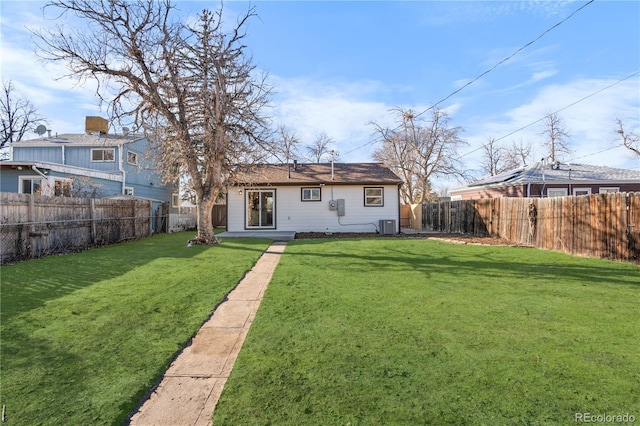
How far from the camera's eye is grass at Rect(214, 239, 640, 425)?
2365mm

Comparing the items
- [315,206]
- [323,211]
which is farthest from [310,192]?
[323,211]

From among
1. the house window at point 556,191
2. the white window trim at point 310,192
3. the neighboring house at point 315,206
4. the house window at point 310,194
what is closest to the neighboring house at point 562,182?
the house window at point 556,191

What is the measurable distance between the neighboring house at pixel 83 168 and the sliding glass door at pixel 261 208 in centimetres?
516

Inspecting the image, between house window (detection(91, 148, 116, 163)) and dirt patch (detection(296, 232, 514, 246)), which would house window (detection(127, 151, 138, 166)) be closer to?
house window (detection(91, 148, 116, 163))

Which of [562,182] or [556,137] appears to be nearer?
[562,182]

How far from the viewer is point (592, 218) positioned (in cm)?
910

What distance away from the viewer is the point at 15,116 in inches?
1206

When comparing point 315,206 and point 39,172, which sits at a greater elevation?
point 39,172

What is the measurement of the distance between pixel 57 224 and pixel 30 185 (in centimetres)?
724

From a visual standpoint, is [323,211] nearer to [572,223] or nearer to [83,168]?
[572,223]

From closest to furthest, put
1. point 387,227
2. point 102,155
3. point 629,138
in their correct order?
1. point 387,227
2. point 102,155
3. point 629,138

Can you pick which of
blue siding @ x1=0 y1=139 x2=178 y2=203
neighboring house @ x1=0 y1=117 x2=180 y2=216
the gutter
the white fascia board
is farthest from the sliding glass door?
the gutter

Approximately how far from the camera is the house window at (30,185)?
1495 centimetres

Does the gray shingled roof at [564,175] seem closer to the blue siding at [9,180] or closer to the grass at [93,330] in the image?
the grass at [93,330]
